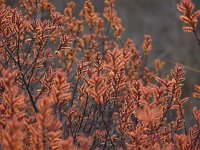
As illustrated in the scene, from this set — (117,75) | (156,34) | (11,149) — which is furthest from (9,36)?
(156,34)

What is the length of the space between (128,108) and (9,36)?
74 centimetres

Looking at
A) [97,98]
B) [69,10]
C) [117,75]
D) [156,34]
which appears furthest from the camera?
[156,34]

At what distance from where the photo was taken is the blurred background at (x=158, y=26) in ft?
30.1

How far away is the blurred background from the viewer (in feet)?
30.1

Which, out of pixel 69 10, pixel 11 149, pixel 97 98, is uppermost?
pixel 69 10

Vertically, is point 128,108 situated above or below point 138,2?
below

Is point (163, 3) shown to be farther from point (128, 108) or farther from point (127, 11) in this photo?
point (128, 108)

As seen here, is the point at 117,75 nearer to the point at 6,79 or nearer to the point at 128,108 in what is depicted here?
the point at 128,108

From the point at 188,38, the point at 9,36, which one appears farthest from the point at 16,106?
the point at 188,38

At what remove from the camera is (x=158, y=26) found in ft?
36.1

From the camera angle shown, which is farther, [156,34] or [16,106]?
[156,34]

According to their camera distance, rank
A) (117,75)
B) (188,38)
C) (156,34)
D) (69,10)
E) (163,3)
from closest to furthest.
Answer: (117,75), (69,10), (188,38), (156,34), (163,3)

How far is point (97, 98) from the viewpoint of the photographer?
5.00 ft

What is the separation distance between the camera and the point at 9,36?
7.06 ft
